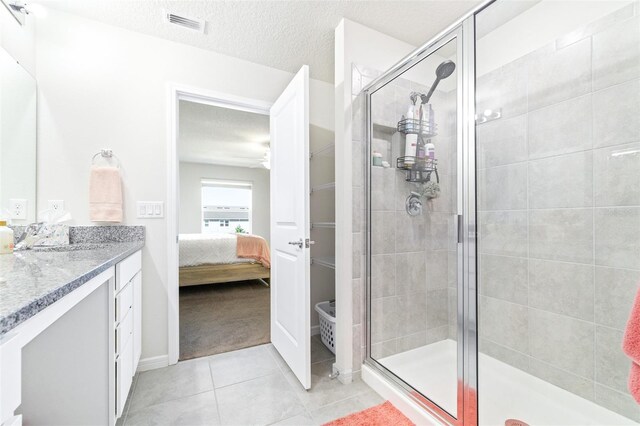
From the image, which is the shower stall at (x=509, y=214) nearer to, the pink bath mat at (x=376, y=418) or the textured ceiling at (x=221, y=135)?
the pink bath mat at (x=376, y=418)

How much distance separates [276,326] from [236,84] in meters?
2.04

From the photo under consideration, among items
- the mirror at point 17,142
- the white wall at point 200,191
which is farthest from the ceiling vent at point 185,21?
the white wall at point 200,191

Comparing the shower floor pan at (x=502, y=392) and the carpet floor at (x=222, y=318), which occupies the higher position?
the shower floor pan at (x=502, y=392)

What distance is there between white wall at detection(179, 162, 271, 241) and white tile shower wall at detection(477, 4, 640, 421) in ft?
19.7

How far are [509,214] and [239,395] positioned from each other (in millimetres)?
2068

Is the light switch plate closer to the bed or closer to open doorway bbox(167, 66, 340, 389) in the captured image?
open doorway bbox(167, 66, 340, 389)

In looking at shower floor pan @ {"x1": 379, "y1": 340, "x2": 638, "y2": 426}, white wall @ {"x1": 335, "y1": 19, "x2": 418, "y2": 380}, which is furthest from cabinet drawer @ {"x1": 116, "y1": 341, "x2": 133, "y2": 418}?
shower floor pan @ {"x1": 379, "y1": 340, "x2": 638, "y2": 426}

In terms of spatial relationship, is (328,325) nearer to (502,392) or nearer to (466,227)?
(502,392)

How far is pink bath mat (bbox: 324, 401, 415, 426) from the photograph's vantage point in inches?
57.2

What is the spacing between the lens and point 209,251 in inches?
169

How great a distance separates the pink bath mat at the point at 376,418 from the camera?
145 cm

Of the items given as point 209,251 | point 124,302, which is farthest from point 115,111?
point 209,251

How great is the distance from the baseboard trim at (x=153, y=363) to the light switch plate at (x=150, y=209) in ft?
3.37

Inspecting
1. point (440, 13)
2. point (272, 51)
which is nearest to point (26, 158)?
point (272, 51)
